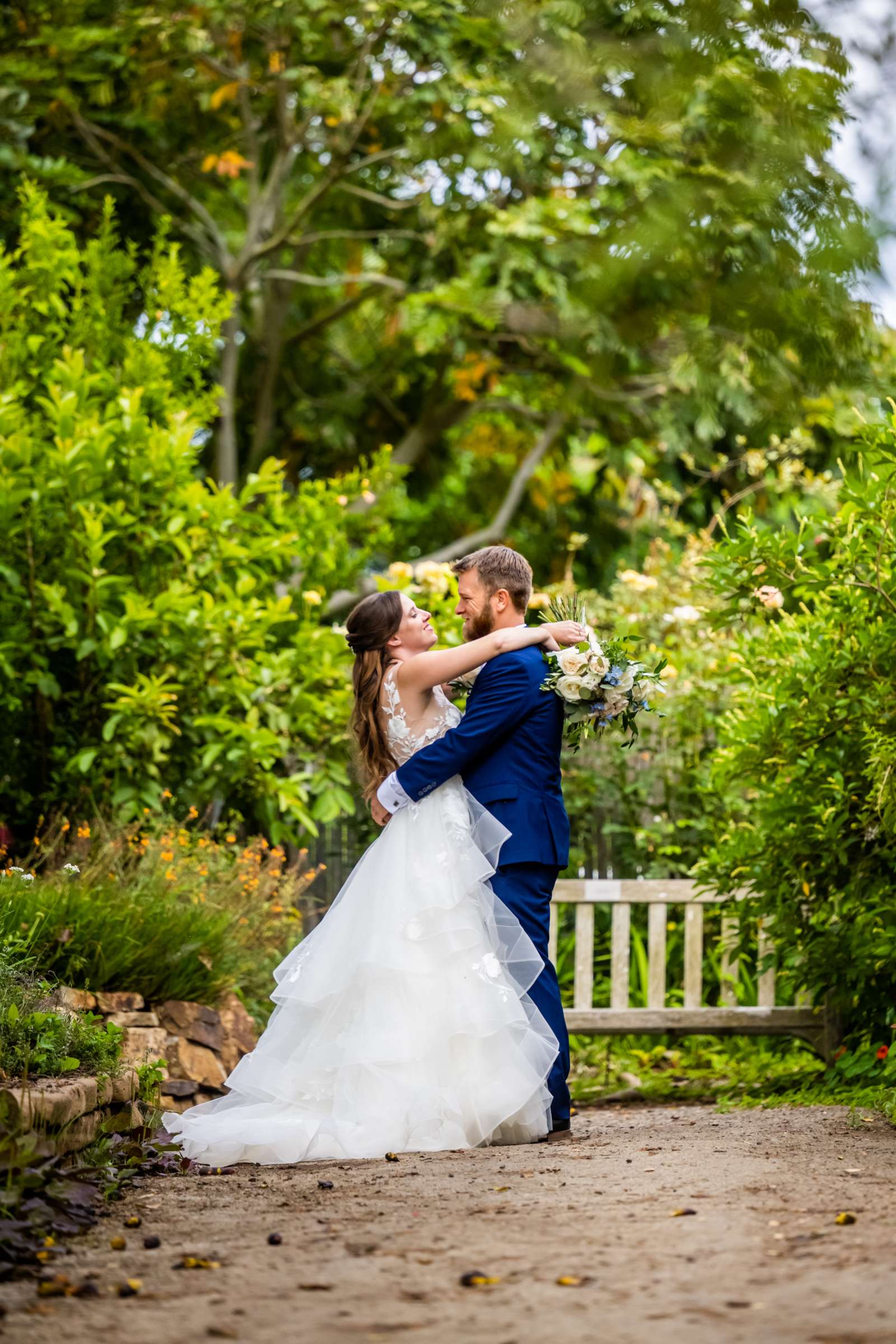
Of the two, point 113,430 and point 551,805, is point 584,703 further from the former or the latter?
point 113,430

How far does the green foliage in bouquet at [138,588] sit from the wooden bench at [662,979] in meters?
1.37

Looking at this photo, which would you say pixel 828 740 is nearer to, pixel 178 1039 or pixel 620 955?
pixel 620 955

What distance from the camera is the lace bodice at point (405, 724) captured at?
475cm

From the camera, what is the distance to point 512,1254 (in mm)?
2523

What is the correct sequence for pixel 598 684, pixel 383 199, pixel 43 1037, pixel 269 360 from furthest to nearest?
pixel 269 360 < pixel 383 199 < pixel 598 684 < pixel 43 1037

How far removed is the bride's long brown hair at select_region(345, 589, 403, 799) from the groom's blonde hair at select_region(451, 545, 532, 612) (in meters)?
0.33

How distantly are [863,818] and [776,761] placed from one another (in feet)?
1.43

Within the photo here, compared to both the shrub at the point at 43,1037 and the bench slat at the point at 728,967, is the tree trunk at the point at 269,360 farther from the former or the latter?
the shrub at the point at 43,1037

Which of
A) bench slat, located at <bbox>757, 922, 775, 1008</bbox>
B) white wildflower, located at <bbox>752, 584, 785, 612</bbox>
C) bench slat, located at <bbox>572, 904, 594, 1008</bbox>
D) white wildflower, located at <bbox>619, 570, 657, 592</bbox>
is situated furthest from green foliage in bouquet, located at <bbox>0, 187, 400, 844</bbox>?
white wildflower, located at <bbox>752, 584, 785, 612</bbox>

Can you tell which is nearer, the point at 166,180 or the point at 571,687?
the point at 571,687

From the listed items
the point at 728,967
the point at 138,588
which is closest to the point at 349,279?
the point at 138,588

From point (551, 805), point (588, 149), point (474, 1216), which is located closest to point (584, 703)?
point (551, 805)

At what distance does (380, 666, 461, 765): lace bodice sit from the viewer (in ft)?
15.6

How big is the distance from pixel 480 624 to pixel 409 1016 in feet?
4.55
